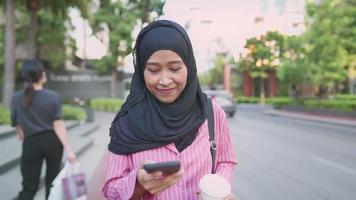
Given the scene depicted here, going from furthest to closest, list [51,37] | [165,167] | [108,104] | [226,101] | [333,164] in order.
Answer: [108,104]
[226,101]
[51,37]
[333,164]
[165,167]

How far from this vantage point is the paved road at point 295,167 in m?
7.11

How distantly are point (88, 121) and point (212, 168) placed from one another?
16710mm

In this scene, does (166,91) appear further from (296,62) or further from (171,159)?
(296,62)

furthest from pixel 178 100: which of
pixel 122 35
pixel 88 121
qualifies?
pixel 122 35

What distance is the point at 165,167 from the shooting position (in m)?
1.48

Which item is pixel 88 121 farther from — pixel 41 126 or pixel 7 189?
pixel 41 126

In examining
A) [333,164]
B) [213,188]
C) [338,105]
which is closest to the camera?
[213,188]

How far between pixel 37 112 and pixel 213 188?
3.15 meters

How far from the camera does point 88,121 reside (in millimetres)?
18281

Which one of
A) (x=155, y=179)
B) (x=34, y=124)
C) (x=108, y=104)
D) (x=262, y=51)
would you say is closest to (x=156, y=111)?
(x=155, y=179)

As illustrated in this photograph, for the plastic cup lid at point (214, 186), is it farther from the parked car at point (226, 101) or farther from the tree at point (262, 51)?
the parked car at point (226, 101)

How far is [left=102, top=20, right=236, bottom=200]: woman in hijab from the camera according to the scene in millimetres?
1749

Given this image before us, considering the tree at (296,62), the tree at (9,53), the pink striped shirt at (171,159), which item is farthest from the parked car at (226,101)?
the pink striped shirt at (171,159)

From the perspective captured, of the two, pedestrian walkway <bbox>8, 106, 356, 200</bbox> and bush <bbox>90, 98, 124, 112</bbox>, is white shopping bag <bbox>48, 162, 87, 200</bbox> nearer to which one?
pedestrian walkway <bbox>8, 106, 356, 200</bbox>
